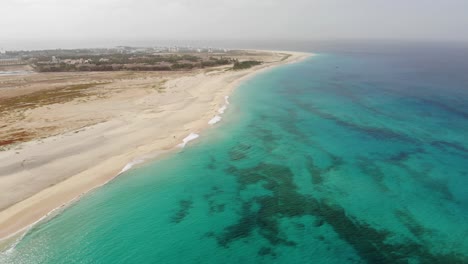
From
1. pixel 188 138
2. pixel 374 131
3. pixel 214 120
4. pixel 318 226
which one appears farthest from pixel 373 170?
pixel 214 120

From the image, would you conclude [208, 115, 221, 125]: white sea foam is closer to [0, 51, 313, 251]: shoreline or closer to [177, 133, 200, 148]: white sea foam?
[0, 51, 313, 251]: shoreline

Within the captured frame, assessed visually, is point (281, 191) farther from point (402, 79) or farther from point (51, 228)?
point (402, 79)

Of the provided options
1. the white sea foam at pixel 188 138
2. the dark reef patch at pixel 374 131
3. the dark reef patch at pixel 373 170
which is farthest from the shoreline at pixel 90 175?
the dark reef patch at pixel 373 170

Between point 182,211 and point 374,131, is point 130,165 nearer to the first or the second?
point 182,211

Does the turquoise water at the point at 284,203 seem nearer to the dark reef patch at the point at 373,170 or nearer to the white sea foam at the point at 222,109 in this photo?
the dark reef patch at the point at 373,170

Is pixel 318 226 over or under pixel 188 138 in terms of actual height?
under

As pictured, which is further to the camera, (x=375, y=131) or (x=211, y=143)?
(x=375, y=131)

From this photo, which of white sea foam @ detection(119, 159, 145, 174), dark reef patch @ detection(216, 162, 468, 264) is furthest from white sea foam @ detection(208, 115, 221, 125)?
dark reef patch @ detection(216, 162, 468, 264)

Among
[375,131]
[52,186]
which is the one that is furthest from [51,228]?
[375,131]
